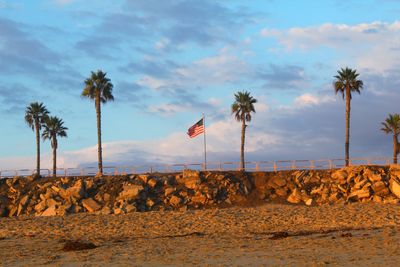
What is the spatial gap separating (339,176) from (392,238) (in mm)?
24063

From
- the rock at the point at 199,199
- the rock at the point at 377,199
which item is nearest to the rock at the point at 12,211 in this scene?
the rock at the point at 199,199

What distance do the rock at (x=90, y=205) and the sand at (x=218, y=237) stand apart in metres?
1.62

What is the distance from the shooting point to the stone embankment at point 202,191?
5062cm

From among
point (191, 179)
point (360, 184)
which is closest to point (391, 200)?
point (360, 184)

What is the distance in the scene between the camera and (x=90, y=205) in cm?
5188

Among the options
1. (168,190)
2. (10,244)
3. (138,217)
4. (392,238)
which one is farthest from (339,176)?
(10,244)

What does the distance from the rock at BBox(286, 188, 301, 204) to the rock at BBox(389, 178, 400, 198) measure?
28.7 feet

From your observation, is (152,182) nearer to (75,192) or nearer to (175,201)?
(175,201)

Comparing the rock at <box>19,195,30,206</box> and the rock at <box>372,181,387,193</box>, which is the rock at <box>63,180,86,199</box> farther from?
the rock at <box>372,181,387,193</box>

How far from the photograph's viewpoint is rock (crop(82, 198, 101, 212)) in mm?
Result: 51375

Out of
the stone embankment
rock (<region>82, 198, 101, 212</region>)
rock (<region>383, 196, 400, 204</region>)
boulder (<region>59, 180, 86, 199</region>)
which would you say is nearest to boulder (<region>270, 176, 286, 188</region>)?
the stone embankment

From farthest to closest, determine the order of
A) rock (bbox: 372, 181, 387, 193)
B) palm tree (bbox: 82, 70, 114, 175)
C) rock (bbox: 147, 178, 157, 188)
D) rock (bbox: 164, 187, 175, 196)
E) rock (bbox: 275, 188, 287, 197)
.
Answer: palm tree (bbox: 82, 70, 114, 175) → rock (bbox: 147, 178, 157, 188) → rock (bbox: 164, 187, 175, 196) → rock (bbox: 275, 188, 287, 197) → rock (bbox: 372, 181, 387, 193)

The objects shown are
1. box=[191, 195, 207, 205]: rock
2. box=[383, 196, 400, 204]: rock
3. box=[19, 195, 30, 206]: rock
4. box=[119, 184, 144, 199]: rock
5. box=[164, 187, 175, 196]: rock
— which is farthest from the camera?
box=[19, 195, 30, 206]: rock

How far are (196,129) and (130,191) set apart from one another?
1077 cm
